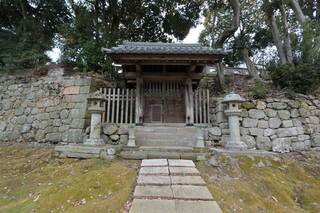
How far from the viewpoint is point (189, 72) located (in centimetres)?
523

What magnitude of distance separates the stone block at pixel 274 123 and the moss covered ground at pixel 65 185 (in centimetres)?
406

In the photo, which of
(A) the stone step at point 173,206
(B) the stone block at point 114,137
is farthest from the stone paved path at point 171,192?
(B) the stone block at point 114,137

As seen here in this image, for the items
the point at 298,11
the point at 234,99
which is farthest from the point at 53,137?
the point at 298,11

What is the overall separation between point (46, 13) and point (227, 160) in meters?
11.2

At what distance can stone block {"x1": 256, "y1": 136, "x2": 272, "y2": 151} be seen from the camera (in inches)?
171

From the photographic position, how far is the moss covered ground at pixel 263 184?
209 centimetres

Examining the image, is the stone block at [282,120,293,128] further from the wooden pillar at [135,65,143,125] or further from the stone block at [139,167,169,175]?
the wooden pillar at [135,65,143,125]

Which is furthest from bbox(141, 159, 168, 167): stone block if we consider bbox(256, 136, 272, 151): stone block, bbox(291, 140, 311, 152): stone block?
bbox(291, 140, 311, 152): stone block

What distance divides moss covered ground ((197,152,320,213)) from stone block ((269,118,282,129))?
49.9 inches

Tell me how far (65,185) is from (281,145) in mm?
5366

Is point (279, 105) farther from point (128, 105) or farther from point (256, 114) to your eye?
point (128, 105)

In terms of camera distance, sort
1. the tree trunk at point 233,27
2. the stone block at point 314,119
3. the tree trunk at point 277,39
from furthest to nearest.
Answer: the tree trunk at point 233,27 < the tree trunk at point 277,39 < the stone block at point 314,119

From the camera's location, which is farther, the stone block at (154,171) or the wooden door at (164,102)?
the wooden door at (164,102)

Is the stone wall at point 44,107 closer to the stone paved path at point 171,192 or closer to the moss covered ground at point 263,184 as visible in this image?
the stone paved path at point 171,192
